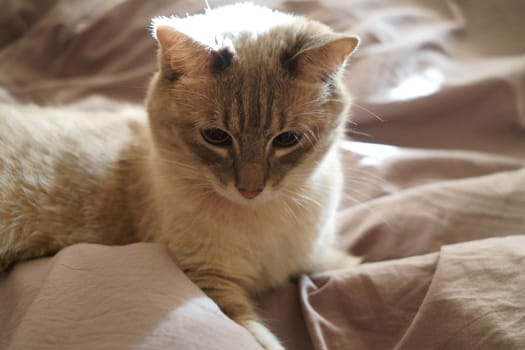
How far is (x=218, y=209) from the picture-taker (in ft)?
4.64

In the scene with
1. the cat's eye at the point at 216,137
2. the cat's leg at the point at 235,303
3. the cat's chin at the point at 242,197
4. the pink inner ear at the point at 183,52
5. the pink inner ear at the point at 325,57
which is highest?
the pink inner ear at the point at 183,52

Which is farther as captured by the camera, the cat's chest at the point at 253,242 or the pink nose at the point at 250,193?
the cat's chest at the point at 253,242

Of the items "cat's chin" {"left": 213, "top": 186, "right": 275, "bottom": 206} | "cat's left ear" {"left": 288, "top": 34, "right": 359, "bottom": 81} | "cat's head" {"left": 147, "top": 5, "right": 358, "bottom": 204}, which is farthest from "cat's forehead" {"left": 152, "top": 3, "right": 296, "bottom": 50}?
"cat's chin" {"left": 213, "top": 186, "right": 275, "bottom": 206}

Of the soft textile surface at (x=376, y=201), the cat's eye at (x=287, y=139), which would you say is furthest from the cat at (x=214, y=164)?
the soft textile surface at (x=376, y=201)

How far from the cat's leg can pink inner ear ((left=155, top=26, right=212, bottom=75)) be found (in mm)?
636

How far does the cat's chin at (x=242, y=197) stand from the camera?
130cm

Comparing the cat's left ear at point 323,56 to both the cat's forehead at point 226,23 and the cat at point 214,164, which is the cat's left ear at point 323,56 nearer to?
the cat at point 214,164

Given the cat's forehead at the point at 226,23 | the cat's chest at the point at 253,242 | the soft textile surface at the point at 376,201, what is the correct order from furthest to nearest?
the cat's chest at the point at 253,242, the cat's forehead at the point at 226,23, the soft textile surface at the point at 376,201

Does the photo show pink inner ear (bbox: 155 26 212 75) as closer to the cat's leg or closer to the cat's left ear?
the cat's left ear

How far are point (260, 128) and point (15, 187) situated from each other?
918mm

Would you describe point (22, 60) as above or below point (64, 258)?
above

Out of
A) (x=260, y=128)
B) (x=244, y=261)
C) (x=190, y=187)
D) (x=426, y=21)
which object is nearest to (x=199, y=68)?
(x=260, y=128)

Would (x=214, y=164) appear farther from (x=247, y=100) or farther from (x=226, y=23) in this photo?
(x=226, y=23)

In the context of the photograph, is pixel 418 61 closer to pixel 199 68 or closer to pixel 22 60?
pixel 199 68
